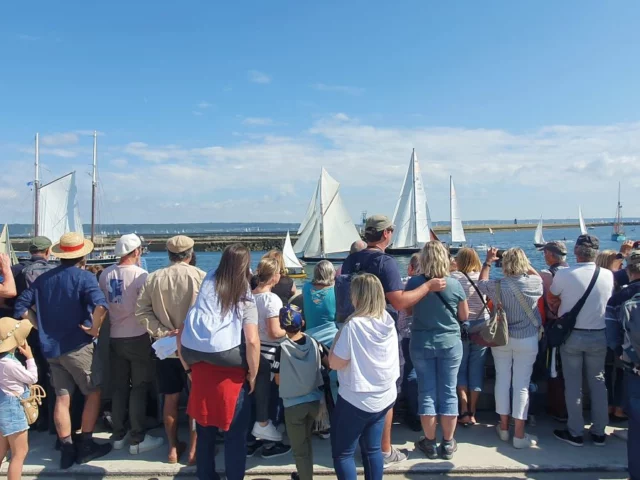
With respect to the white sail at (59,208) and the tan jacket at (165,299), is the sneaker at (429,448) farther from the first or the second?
the white sail at (59,208)

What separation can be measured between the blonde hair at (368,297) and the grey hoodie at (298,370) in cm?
54

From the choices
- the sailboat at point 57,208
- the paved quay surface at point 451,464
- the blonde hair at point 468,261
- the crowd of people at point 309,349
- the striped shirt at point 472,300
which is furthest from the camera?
the sailboat at point 57,208

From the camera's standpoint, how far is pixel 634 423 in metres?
2.94

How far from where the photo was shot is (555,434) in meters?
3.71

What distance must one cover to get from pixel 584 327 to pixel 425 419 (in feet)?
4.77

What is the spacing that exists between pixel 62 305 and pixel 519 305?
11.4 feet

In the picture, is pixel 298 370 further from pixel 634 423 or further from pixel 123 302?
pixel 634 423

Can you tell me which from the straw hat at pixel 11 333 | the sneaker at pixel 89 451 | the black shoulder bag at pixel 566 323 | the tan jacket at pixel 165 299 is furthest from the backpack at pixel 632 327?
the straw hat at pixel 11 333

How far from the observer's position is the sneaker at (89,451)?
343 cm

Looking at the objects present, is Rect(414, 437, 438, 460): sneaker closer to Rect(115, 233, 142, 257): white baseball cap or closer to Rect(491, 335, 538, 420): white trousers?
Rect(491, 335, 538, 420): white trousers

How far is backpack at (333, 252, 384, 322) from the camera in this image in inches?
127

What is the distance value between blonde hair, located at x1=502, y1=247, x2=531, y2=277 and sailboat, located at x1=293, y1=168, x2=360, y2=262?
33685 mm

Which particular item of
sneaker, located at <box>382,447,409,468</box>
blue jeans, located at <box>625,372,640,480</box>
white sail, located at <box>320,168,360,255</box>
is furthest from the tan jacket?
white sail, located at <box>320,168,360,255</box>

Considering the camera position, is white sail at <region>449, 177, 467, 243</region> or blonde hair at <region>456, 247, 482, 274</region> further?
white sail at <region>449, 177, 467, 243</region>
